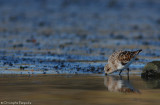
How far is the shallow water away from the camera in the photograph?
439 inches

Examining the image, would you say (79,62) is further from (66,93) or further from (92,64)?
(66,93)

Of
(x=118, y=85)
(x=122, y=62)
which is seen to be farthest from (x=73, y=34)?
(x=118, y=85)

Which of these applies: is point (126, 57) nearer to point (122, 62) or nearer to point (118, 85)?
point (122, 62)

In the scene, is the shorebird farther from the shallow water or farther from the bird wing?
the shallow water

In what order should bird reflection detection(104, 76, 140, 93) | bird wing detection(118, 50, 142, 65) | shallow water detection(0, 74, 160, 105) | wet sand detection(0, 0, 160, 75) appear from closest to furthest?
shallow water detection(0, 74, 160, 105)
bird reflection detection(104, 76, 140, 93)
bird wing detection(118, 50, 142, 65)
wet sand detection(0, 0, 160, 75)

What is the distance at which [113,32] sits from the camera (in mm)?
30375

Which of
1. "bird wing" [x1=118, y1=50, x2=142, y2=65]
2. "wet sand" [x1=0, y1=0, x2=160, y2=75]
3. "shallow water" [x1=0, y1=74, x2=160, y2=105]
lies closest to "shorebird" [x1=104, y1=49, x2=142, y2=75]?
"bird wing" [x1=118, y1=50, x2=142, y2=65]

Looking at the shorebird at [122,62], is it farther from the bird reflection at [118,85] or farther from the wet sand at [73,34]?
the wet sand at [73,34]

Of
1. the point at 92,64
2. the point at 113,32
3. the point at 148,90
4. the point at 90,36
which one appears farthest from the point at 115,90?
the point at 113,32

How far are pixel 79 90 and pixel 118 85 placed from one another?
1344 millimetres

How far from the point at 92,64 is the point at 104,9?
84.7ft

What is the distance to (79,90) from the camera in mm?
12508

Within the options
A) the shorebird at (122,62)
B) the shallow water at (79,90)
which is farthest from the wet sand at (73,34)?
the shallow water at (79,90)

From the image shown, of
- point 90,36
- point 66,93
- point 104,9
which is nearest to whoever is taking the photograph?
point 66,93
